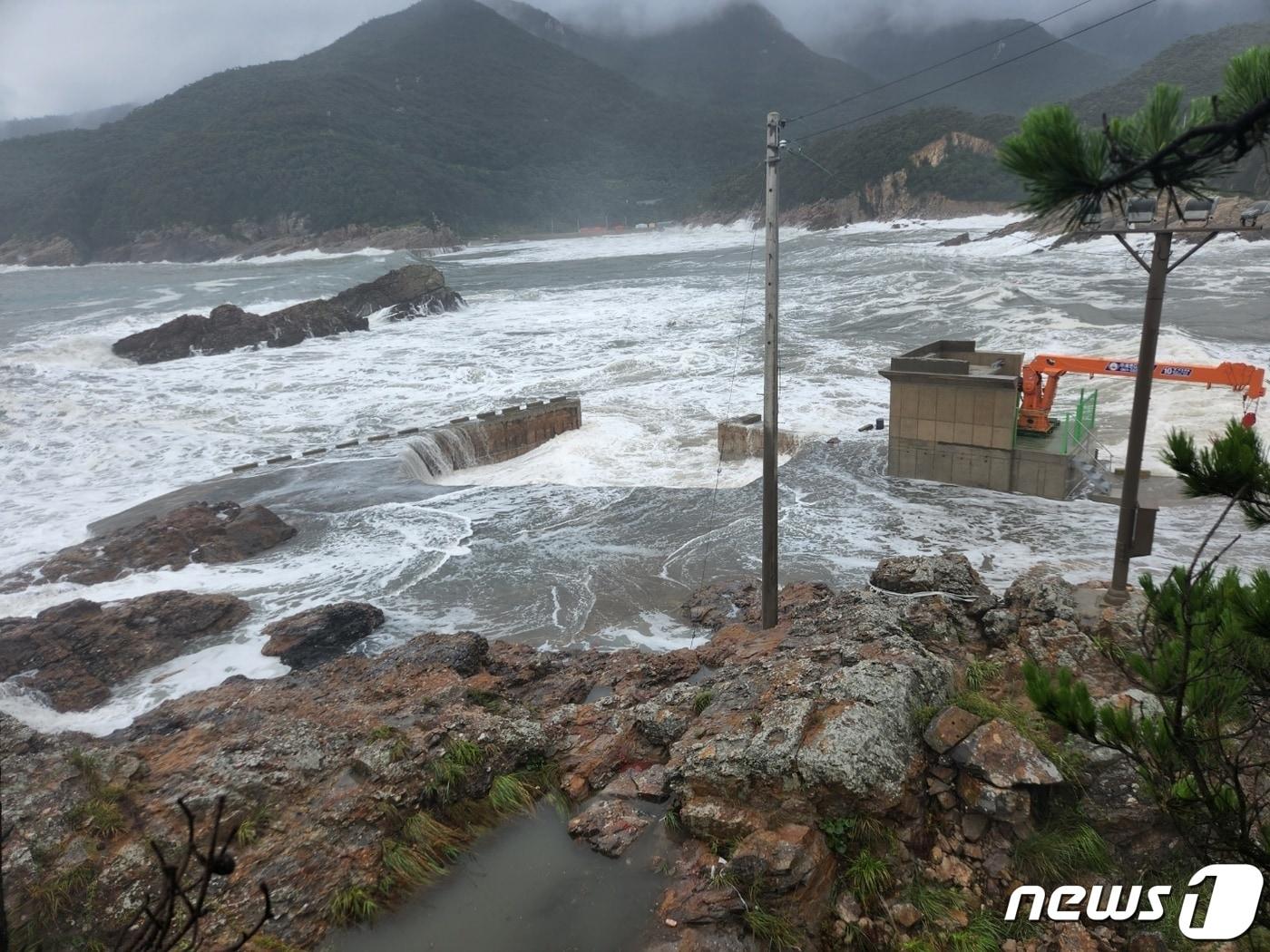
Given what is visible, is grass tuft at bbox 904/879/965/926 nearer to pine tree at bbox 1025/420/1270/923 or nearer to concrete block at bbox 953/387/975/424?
pine tree at bbox 1025/420/1270/923

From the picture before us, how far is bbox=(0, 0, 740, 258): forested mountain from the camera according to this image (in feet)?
365

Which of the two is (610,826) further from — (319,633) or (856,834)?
(319,633)

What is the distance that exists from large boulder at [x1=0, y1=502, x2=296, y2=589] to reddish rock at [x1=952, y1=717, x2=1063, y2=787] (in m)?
12.7

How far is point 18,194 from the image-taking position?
116 meters

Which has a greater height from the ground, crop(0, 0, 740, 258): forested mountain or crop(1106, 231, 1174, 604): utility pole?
crop(0, 0, 740, 258): forested mountain

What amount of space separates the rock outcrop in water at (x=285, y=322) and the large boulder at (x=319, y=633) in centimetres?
2853

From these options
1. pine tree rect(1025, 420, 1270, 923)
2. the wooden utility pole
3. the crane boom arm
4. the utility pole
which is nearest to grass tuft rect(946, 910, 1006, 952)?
pine tree rect(1025, 420, 1270, 923)

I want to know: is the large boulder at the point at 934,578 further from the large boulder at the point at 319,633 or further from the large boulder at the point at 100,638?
the large boulder at the point at 100,638

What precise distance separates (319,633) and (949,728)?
332 inches

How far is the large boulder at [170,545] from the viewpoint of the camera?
13.1 meters

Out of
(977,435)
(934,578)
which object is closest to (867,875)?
(934,578)

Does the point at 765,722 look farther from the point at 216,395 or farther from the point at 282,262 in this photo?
the point at 282,262

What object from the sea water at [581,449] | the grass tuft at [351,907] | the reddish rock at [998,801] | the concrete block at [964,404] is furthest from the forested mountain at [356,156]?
the reddish rock at [998,801]

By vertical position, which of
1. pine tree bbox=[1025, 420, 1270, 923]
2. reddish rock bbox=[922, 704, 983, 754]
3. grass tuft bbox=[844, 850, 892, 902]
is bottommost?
grass tuft bbox=[844, 850, 892, 902]
